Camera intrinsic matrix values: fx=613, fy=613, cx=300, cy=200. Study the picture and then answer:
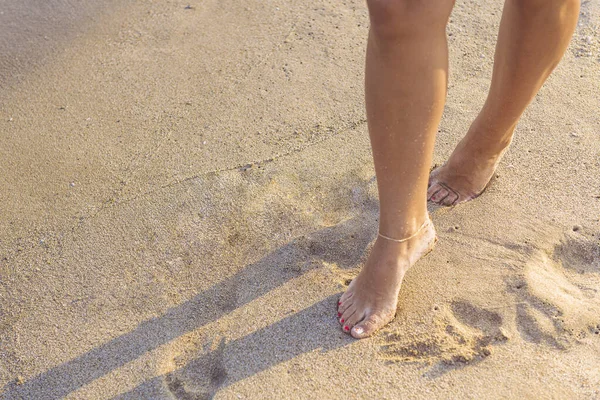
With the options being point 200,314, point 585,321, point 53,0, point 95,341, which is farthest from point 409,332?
point 53,0

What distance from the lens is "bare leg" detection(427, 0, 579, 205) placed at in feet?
5.44

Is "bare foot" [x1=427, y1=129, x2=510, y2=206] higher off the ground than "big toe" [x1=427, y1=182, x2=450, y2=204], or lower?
higher

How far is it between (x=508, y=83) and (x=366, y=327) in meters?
0.82

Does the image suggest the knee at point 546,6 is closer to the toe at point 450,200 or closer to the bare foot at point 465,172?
the bare foot at point 465,172

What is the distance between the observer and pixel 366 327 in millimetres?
1622

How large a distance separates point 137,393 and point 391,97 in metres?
0.95

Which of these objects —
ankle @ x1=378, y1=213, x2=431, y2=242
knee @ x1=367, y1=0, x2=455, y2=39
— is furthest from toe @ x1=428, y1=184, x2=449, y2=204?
knee @ x1=367, y1=0, x2=455, y2=39

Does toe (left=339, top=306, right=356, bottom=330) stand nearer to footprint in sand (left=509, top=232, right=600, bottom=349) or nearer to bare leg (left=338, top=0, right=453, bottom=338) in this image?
bare leg (left=338, top=0, right=453, bottom=338)

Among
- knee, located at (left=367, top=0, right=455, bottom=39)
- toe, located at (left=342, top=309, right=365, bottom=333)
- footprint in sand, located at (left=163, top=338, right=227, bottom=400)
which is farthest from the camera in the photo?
toe, located at (left=342, top=309, right=365, bottom=333)

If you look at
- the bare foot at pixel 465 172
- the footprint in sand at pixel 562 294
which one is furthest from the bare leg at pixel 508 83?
the footprint in sand at pixel 562 294

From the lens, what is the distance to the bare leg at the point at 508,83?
65.3 inches

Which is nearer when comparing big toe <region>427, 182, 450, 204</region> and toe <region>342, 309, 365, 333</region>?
toe <region>342, 309, 365, 333</region>

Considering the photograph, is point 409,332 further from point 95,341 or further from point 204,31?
point 204,31

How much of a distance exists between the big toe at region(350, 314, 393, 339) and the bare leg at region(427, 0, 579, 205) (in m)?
0.56
